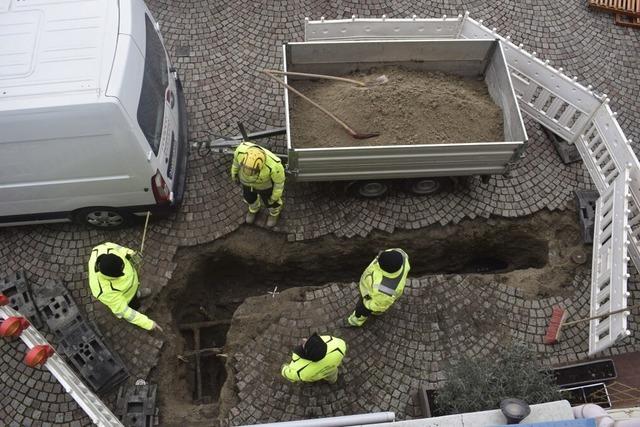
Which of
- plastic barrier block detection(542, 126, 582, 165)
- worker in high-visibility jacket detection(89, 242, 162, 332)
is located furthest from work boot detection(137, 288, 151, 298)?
plastic barrier block detection(542, 126, 582, 165)

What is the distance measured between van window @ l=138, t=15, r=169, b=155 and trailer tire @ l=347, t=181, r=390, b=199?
117 inches

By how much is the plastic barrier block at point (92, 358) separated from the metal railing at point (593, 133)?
5654 mm

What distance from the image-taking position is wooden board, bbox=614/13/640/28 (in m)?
9.84

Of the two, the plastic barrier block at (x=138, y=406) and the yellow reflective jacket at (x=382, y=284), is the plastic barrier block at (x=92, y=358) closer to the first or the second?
the plastic barrier block at (x=138, y=406)

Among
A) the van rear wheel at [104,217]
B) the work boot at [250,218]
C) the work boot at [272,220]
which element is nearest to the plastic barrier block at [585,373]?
the work boot at [272,220]

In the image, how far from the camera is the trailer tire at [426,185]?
7.80 metres

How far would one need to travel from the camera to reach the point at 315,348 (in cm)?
549

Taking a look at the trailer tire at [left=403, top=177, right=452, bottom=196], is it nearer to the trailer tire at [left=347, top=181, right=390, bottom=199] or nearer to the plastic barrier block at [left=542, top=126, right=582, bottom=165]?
the trailer tire at [left=347, top=181, right=390, bottom=199]

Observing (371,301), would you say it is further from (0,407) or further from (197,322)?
(0,407)

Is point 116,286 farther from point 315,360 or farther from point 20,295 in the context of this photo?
point 315,360

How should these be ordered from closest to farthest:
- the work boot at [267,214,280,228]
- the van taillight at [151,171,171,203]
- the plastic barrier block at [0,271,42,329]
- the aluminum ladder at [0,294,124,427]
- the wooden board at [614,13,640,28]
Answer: the aluminum ladder at [0,294,124,427] < the van taillight at [151,171,171,203] < the plastic barrier block at [0,271,42,329] < the work boot at [267,214,280,228] < the wooden board at [614,13,640,28]

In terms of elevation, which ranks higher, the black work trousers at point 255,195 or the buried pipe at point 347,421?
the black work trousers at point 255,195

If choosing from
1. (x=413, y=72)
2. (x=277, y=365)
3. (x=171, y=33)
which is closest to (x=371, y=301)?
(x=277, y=365)

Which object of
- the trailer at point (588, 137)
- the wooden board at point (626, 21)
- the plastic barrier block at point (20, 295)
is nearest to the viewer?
the trailer at point (588, 137)
